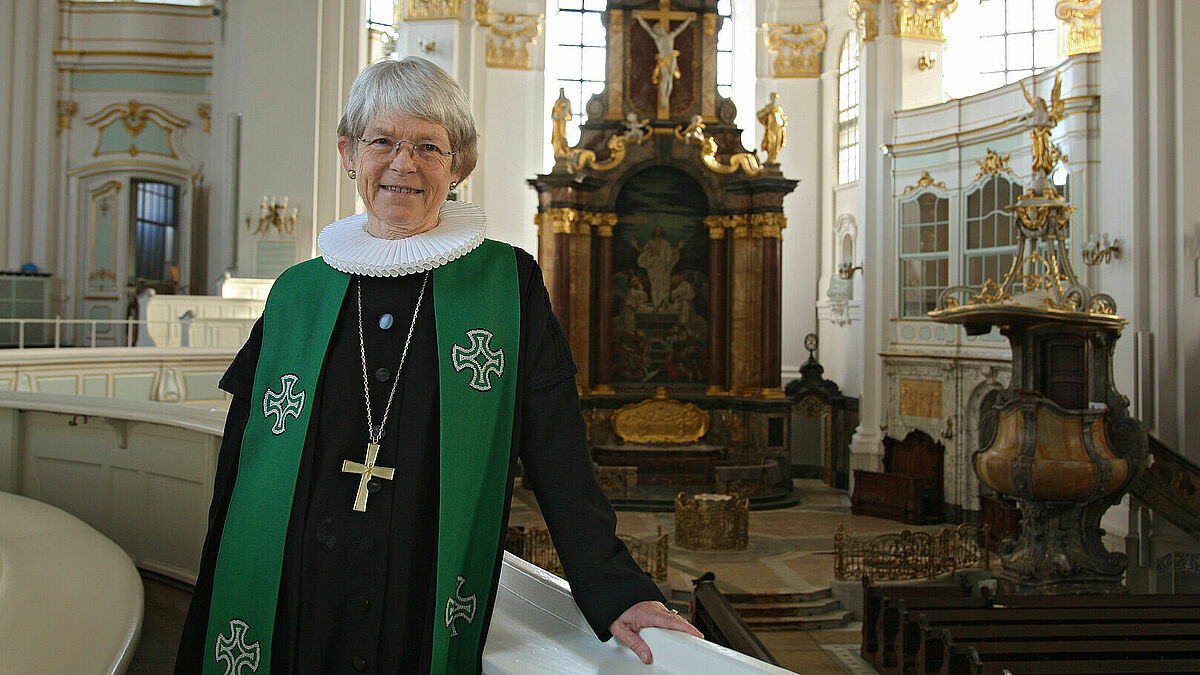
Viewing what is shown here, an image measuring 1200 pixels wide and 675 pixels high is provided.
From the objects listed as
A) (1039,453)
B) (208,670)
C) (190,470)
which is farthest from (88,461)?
(1039,453)

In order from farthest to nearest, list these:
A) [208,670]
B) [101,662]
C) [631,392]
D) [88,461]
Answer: [631,392] < [88,461] < [208,670] < [101,662]

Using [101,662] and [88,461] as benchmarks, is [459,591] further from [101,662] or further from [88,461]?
[88,461]

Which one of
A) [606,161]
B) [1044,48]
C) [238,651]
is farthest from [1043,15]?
[238,651]

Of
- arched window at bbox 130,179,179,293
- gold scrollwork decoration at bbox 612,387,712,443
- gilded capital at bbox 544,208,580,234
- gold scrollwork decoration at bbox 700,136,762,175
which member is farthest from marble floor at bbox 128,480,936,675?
arched window at bbox 130,179,179,293

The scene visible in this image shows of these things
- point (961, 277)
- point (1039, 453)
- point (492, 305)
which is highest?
point (961, 277)

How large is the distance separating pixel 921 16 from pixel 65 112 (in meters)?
15.2

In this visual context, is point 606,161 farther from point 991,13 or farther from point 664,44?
point 991,13

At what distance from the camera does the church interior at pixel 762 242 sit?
36.3 feet

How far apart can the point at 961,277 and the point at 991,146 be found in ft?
6.84

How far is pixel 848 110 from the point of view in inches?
819

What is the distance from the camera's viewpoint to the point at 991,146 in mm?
16219

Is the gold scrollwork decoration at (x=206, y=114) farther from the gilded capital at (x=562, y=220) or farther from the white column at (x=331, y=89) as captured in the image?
the gilded capital at (x=562, y=220)

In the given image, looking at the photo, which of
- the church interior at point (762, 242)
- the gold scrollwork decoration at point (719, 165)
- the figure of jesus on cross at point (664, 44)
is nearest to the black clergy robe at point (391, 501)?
the church interior at point (762, 242)

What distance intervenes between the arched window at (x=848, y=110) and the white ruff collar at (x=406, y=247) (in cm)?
1896
